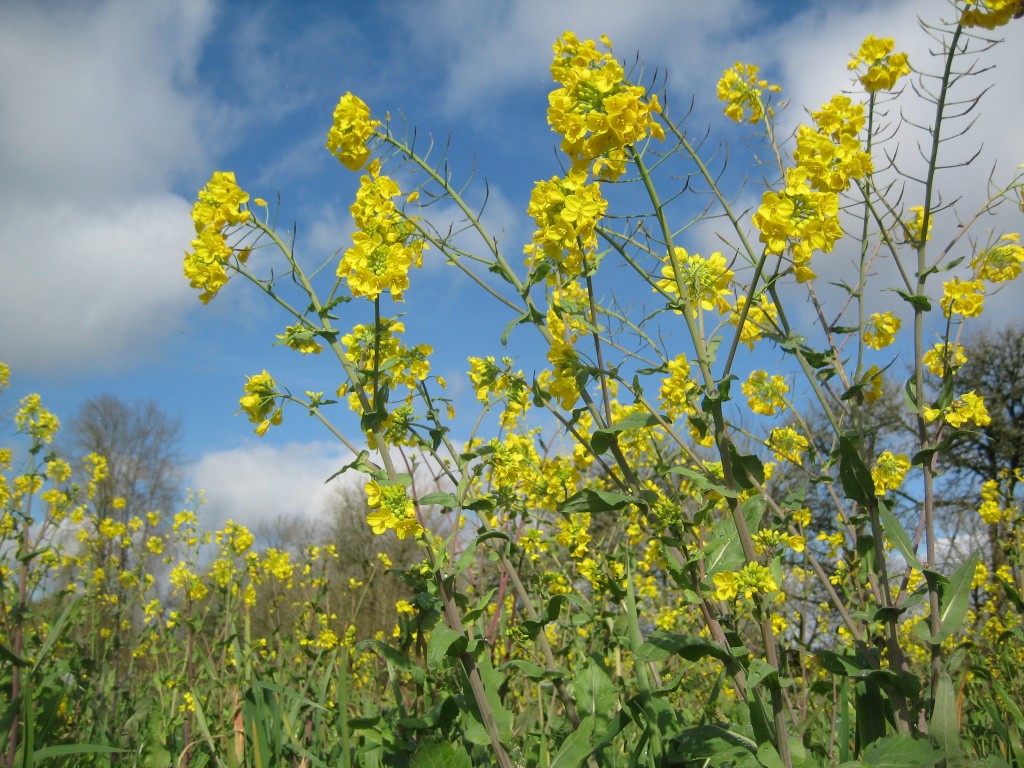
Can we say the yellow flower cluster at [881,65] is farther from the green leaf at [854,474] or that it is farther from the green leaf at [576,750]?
the green leaf at [576,750]

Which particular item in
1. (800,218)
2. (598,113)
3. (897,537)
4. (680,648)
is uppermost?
(598,113)

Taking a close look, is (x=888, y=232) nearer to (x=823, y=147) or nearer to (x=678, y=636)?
(x=823, y=147)

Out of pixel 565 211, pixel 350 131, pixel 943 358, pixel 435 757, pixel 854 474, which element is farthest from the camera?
pixel 943 358

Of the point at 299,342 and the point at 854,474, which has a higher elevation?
the point at 299,342

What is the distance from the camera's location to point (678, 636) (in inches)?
68.9

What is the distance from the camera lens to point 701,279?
227 centimetres

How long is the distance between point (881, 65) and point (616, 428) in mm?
A: 2246

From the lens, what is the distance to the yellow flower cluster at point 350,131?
2375 mm

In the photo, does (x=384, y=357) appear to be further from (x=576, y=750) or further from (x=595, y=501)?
(x=576, y=750)

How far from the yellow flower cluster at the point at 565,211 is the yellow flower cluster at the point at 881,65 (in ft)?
5.59

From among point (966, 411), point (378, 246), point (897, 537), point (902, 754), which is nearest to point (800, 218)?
point (897, 537)

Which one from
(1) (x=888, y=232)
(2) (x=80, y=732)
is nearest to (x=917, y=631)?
(1) (x=888, y=232)

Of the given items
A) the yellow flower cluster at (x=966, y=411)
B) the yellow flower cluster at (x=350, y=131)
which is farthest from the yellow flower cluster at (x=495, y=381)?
the yellow flower cluster at (x=966, y=411)

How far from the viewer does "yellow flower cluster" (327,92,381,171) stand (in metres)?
2.38
